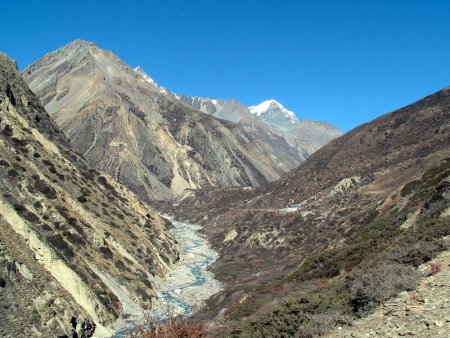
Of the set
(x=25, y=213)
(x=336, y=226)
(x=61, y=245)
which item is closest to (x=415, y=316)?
(x=61, y=245)

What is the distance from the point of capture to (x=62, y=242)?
41.8 m

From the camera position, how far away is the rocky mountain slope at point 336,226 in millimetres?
15336

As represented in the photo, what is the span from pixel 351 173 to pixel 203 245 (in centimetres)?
3399

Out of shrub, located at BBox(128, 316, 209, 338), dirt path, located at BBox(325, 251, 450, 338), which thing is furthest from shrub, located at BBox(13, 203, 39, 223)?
A: dirt path, located at BBox(325, 251, 450, 338)

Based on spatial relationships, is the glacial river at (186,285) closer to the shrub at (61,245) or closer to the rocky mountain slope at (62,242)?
the rocky mountain slope at (62,242)

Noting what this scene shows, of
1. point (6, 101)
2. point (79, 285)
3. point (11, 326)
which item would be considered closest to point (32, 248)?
point (79, 285)

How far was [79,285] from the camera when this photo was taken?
3659 cm

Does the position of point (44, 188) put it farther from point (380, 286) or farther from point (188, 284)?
point (380, 286)

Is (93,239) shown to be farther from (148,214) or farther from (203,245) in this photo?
(203,245)

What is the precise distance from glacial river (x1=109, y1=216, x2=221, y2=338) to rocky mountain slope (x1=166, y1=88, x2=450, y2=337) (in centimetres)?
257

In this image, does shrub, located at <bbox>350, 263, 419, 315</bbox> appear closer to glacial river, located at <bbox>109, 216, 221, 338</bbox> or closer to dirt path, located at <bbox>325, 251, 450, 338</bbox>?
dirt path, located at <bbox>325, 251, 450, 338</bbox>

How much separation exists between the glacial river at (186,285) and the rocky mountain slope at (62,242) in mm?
1485

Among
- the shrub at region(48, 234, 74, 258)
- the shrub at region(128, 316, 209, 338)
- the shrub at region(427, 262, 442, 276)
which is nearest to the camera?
the shrub at region(128, 316, 209, 338)

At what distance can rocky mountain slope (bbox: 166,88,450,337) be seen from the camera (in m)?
15.3
